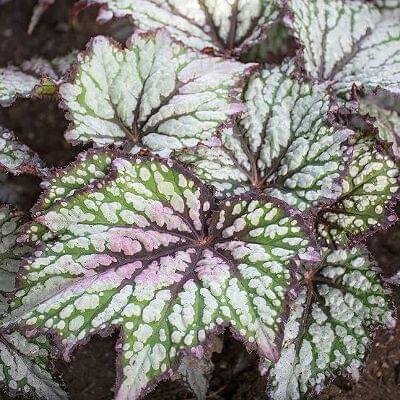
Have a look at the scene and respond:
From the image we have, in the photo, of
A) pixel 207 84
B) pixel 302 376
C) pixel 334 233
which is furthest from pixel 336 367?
pixel 207 84

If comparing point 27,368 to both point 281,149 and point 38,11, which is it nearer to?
point 281,149

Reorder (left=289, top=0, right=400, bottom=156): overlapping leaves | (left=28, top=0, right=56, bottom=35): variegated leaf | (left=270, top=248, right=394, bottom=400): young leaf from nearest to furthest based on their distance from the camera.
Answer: (left=270, top=248, right=394, bottom=400): young leaf < (left=289, top=0, right=400, bottom=156): overlapping leaves < (left=28, top=0, right=56, bottom=35): variegated leaf

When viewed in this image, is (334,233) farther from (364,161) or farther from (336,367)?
(336,367)

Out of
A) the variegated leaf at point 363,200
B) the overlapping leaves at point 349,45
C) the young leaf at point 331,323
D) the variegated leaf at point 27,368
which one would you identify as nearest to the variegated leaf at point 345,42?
the overlapping leaves at point 349,45

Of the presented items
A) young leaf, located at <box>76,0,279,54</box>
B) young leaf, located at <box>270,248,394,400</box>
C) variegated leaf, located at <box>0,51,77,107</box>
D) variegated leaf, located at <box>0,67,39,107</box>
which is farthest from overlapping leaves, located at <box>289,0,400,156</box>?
variegated leaf, located at <box>0,67,39,107</box>

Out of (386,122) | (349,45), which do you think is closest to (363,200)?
(386,122)

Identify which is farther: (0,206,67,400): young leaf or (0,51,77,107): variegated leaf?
(0,51,77,107): variegated leaf

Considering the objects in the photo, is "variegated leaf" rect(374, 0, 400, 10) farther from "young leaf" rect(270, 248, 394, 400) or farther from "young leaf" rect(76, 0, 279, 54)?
"young leaf" rect(270, 248, 394, 400)
